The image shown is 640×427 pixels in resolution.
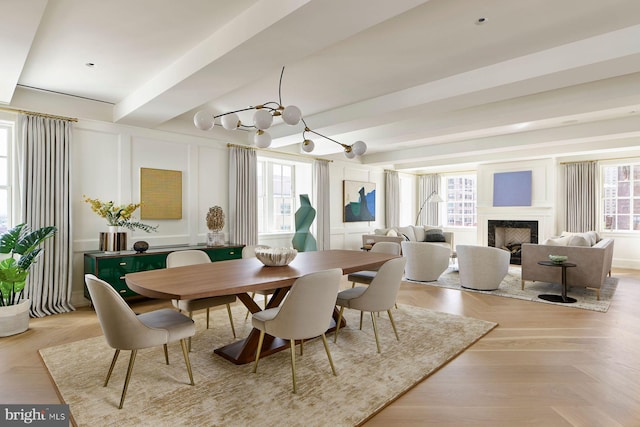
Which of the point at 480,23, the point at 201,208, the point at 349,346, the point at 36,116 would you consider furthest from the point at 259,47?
the point at 201,208

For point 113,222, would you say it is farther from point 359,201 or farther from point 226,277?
point 359,201

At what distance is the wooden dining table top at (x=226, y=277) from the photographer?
224 centimetres

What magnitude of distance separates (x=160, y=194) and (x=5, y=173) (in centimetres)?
168

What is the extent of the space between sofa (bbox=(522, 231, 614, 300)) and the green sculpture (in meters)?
3.54

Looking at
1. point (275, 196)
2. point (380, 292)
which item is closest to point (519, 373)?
point (380, 292)

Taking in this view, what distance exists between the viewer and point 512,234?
28.7ft

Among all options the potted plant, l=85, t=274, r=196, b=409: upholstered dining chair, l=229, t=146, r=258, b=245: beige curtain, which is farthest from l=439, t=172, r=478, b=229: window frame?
the potted plant

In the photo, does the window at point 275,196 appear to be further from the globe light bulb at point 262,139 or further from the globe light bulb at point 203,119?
the globe light bulb at point 203,119

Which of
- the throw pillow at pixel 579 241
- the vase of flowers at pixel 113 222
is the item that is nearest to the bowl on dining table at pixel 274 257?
the vase of flowers at pixel 113 222

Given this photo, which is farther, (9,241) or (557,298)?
(557,298)

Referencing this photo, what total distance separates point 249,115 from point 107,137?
73.1 inches

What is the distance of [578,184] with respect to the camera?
25.9 ft

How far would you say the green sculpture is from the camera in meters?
6.91

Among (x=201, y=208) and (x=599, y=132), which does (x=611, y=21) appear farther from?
(x=201, y=208)
